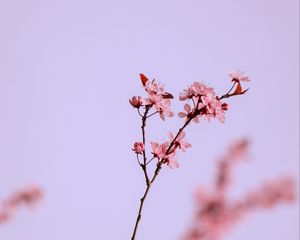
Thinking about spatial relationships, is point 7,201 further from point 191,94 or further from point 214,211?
point 191,94

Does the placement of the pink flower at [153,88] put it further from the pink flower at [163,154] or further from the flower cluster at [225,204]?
the flower cluster at [225,204]

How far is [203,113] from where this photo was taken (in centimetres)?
276

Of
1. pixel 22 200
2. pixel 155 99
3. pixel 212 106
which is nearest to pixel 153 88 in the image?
pixel 155 99

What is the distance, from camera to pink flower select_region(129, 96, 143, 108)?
9.04 ft

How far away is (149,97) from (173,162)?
1.66 feet

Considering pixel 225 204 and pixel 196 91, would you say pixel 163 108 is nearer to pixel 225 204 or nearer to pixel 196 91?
pixel 196 91

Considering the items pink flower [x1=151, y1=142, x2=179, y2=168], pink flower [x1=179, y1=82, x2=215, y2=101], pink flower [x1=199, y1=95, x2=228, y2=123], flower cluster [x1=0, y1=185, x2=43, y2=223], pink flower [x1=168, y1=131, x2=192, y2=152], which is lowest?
pink flower [x1=151, y1=142, x2=179, y2=168]

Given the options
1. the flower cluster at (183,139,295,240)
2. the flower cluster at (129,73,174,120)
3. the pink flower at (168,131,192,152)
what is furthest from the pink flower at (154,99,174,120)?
the flower cluster at (183,139,295,240)

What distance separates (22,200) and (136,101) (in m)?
7.05

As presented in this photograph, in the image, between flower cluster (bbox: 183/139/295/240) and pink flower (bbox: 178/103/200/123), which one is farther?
flower cluster (bbox: 183/139/295/240)

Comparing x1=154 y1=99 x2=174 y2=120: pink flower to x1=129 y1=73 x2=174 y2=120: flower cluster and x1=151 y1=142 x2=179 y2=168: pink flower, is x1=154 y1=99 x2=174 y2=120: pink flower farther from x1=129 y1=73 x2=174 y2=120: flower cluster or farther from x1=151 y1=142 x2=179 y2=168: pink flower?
x1=151 y1=142 x2=179 y2=168: pink flower

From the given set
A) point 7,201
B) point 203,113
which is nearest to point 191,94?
point 203,113

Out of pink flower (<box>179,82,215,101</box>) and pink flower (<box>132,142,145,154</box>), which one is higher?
pink flower (<box>179,82,215,101</box>)

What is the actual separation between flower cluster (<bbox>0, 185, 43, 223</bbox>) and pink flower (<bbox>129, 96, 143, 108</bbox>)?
652cm
